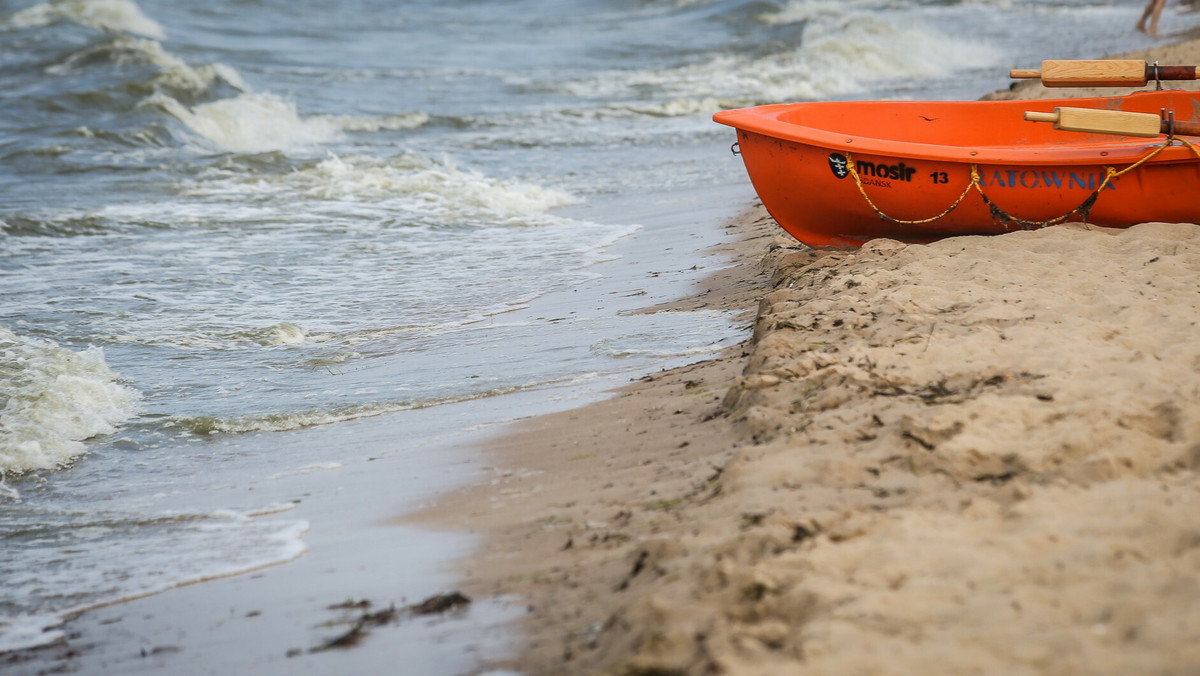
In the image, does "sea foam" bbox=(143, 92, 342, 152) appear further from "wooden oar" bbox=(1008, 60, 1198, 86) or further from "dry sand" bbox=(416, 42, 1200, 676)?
"dry sand" bbox=(416, 42, 1200, 676)

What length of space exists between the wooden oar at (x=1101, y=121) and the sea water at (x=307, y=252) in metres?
1.87

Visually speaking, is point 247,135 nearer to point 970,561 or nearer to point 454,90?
point 454,90

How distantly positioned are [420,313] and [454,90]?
1302cm

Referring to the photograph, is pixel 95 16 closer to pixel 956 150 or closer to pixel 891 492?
pixel 956 150

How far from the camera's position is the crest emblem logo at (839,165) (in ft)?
18.5

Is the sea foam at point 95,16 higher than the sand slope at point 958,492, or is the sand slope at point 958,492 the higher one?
the sea foam at point 95,16

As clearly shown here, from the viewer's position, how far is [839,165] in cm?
565

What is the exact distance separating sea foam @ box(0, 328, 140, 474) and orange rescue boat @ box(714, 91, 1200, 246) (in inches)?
145

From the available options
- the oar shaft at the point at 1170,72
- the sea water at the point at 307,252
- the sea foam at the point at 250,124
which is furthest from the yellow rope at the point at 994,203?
the sea foam at the point at 250,124

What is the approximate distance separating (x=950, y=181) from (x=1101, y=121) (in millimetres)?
835

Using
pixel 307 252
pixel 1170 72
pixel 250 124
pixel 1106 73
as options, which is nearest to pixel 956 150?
pixel 1106 73

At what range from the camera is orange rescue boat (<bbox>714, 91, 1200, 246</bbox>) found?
17.5ft

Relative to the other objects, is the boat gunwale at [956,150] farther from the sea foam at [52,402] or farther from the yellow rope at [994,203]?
the sea foam at [52,402]

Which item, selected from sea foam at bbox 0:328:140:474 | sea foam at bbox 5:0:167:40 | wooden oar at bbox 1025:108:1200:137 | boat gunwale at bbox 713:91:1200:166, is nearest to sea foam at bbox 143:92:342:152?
sea foam at bbox 0:328:140:474
